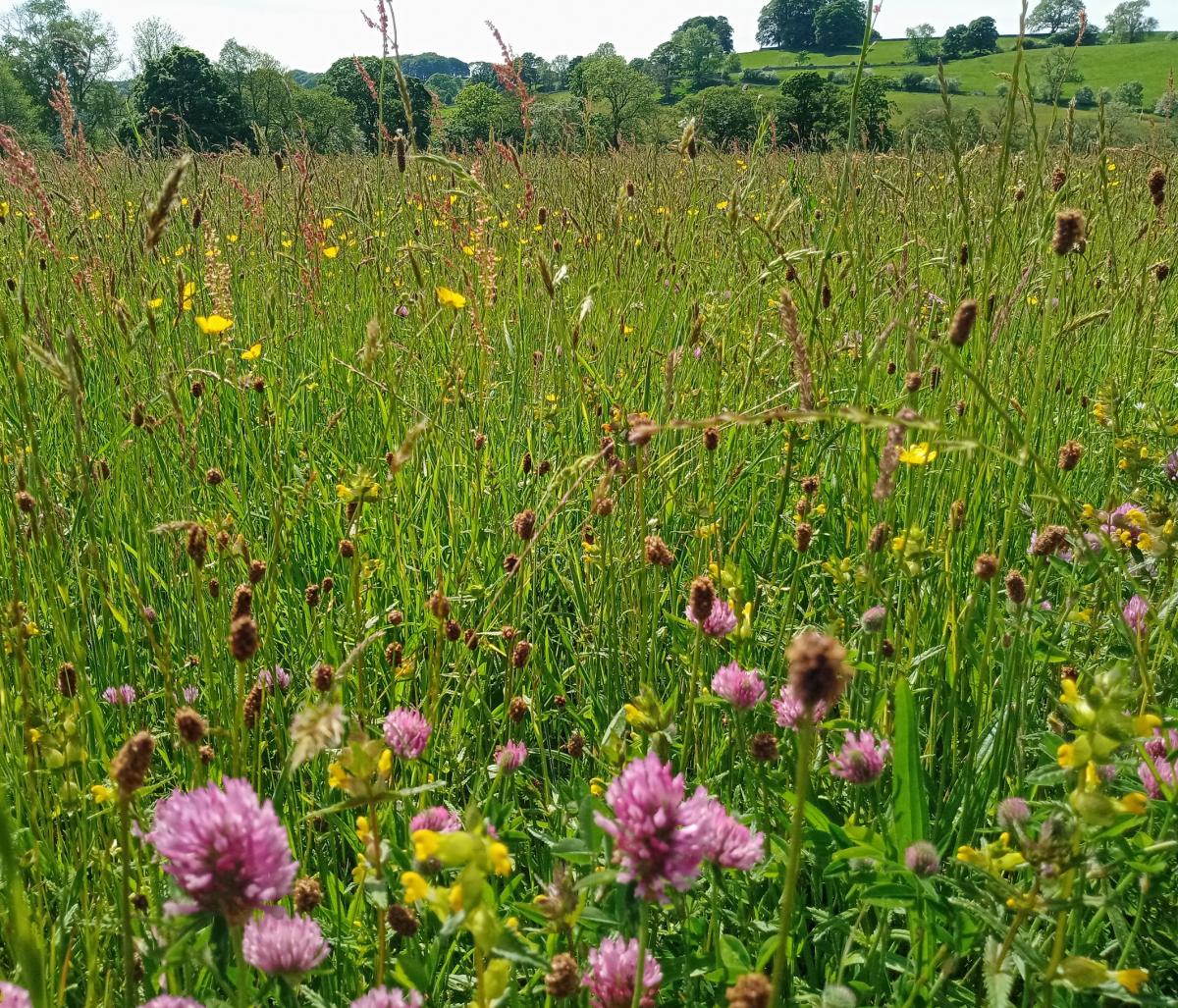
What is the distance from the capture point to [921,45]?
43.7 m

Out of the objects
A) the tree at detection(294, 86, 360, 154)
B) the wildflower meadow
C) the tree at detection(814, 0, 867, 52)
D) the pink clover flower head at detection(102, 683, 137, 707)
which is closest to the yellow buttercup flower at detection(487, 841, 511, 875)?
the wildflower meadow

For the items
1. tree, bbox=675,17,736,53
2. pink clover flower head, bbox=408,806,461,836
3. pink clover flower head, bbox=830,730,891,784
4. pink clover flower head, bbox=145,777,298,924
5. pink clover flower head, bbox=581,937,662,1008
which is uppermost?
tree, bbox=675,17,736,53

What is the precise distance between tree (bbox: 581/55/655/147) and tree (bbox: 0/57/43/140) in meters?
18.9

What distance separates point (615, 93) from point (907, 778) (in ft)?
15.0

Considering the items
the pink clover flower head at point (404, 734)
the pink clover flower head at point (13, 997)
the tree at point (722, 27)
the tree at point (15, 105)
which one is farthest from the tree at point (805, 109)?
the tree at point (722, 27)

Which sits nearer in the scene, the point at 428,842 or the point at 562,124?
the point at 428,842

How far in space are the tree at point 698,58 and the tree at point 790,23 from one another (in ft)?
61.1

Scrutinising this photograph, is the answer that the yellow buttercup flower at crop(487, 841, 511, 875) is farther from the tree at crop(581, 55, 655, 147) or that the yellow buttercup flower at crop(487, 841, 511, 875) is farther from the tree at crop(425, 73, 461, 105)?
the tree at crop(425, 73, 461, 105)

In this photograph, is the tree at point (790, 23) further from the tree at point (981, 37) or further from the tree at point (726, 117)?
the tree at point (726, 117)

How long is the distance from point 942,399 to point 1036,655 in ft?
1.45

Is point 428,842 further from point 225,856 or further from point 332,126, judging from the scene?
point 332,126

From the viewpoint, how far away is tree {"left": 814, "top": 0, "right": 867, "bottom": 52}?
240 feet

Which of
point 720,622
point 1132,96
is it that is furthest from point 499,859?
point 1132,96

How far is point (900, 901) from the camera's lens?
0.91 meters
